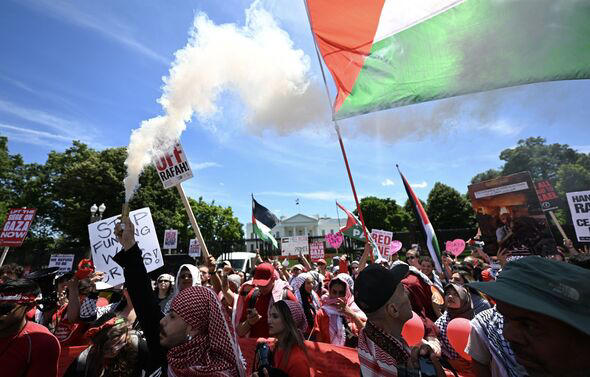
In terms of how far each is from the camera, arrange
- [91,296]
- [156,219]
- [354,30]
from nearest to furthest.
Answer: [354,30]
[91,296]
[156,219]

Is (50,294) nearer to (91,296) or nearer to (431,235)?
(91,296)

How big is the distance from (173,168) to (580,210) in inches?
370

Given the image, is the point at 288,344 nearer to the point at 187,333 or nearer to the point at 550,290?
the point at 187,333

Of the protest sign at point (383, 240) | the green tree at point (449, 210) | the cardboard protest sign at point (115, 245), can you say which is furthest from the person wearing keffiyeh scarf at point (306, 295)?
the green tree at point (449, 210)

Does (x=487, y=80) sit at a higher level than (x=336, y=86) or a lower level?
lower

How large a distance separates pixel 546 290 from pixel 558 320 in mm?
104

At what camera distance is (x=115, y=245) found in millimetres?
5566

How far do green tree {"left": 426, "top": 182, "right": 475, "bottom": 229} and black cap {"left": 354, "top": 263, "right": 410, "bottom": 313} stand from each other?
55.6 m

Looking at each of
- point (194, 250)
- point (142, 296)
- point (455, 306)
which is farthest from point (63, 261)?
point (455, 306)

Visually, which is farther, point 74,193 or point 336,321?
point 74,193

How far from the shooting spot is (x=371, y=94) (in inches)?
135

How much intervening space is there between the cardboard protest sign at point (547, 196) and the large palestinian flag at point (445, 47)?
8483 millimetres

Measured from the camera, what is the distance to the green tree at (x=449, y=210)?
52.6 m

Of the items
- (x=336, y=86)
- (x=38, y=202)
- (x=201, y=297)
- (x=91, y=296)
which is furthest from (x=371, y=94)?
(x=38, y=202)
